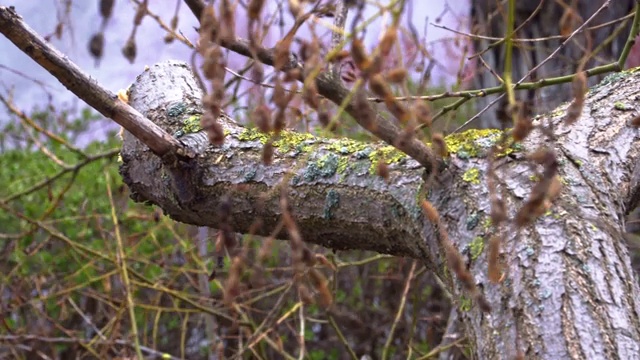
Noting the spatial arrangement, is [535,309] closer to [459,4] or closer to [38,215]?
[38,215]

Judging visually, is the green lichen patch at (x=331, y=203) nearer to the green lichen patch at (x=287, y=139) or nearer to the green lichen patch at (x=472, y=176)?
the green lichen patch at (x=287, y=139)

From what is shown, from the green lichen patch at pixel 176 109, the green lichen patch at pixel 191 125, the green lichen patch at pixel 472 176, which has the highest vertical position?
the green lichen patch at pixel 176 109

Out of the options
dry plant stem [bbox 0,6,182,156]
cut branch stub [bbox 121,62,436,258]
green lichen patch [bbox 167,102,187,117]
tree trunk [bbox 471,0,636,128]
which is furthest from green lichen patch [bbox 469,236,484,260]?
tree trunk [bbox 471,0,636,128]

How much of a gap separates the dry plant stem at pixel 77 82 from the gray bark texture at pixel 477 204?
0.21 feet

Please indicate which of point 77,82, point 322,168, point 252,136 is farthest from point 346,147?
point 77,82

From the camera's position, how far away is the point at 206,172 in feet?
4.30

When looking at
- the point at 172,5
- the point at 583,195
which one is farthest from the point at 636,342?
the point at 172,5

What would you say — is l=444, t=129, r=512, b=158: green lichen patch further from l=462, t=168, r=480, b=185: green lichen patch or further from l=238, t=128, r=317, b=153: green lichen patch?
l=238, t=128, r=317, b=153: green lichen patch

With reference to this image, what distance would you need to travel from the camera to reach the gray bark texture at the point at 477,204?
947 mm

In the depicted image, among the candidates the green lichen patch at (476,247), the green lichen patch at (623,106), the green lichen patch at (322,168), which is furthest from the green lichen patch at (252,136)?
the green lichen patch at (623,106)

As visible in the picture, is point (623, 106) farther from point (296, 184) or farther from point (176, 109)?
point (176, 109)

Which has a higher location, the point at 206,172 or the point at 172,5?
the point at 172,5

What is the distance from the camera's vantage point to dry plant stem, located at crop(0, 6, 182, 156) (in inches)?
41.9

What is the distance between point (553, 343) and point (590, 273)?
11 centimetres
